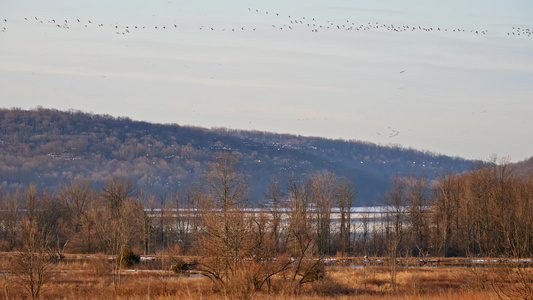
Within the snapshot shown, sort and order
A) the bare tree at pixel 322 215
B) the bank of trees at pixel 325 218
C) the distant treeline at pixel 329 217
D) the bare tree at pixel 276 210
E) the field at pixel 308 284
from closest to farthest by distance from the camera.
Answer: the field at pixel 308 284
the bare tree at pixel 276 210
the bank of trees at pixel 325 218
the distant treeline at pixel 329 217
the bare tree at pixel 322 215

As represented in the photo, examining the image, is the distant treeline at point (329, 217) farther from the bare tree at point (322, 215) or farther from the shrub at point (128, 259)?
the shrub at point (128, 259)

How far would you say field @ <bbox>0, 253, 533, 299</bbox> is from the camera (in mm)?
23086

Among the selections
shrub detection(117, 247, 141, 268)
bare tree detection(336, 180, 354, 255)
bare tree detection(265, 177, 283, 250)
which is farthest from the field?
bare tree detection(336, 180, 354, 255)

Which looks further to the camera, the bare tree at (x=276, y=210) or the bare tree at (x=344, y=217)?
the bare tree at (x=344, y=217)

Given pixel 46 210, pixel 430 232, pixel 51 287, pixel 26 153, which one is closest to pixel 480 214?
pixel 430 232

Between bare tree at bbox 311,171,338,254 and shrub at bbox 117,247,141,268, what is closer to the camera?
shrub at bbox 117,247,141,268

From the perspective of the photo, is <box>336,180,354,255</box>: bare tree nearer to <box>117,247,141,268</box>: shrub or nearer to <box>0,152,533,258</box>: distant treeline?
<box>0,152,533,258</box>: distant treeline

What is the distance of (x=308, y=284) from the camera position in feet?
107

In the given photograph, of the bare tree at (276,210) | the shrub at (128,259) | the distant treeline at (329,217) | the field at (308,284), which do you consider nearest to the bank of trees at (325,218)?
the distant treeline at (329,217)

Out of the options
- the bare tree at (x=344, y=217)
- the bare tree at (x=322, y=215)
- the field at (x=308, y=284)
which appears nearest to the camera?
the field at (x=308, y=284)

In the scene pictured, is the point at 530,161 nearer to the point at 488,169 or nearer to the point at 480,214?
the point at 488,169

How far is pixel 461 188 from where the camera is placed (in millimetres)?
75062

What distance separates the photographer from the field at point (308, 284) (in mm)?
23086

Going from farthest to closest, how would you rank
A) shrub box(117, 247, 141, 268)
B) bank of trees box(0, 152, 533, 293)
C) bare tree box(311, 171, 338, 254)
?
bare tree box(311, 171, 338, 254) < bank of trees box(0, 152, 533, 293) < shrub box(117, 247, 141, 268)
